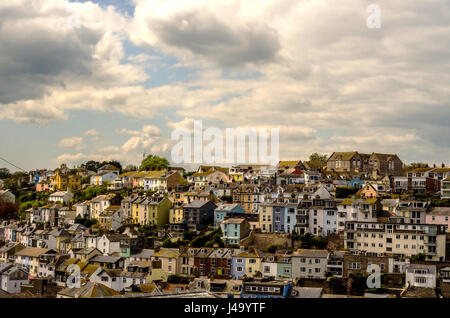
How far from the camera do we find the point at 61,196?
63.4m

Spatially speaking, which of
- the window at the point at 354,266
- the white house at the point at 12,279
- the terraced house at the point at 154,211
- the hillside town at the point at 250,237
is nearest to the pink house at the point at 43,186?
the hillside town at the point at 250,237

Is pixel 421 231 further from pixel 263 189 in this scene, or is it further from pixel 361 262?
pixel 263 189

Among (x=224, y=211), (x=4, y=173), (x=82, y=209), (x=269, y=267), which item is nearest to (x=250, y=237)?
(x=269, y=267)

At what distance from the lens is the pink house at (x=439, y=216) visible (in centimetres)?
3597

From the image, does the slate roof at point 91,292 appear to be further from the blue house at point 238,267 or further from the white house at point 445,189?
the white house at point 445,189

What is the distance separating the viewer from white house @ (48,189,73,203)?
208 feet

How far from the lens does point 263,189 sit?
4778 cm

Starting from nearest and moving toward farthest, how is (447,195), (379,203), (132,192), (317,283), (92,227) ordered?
(317,283)
(379,203)
(447,195)
(92,227)
(132,192)

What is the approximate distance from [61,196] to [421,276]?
4646 cm

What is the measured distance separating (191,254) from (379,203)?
15154 millimetres

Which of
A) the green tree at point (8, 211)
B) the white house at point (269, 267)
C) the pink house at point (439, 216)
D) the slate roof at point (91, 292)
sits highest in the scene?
the pink house at point (439, 216)

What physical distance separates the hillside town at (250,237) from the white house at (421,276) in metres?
0.06

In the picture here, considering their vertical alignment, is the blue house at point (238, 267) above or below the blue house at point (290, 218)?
below

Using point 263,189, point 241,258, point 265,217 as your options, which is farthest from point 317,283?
point 263,189
